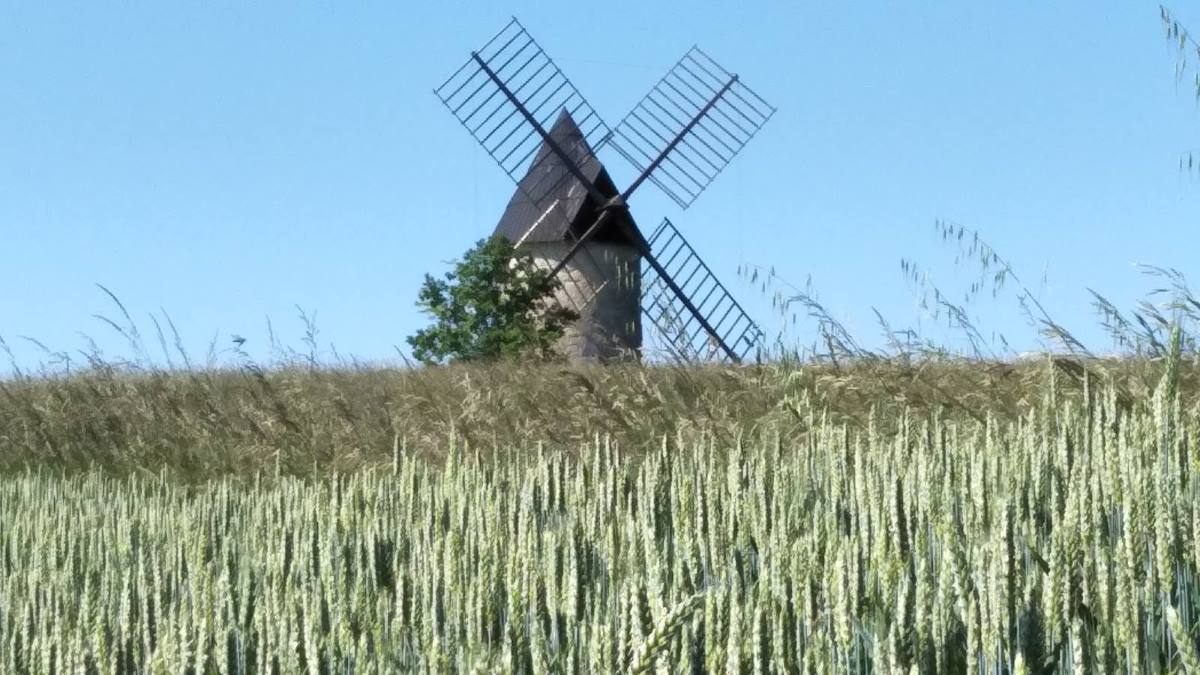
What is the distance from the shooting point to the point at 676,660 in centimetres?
198

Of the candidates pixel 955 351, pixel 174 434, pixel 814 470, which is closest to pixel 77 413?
pixel 174 434

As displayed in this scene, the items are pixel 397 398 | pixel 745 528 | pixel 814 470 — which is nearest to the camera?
pixel 745 528

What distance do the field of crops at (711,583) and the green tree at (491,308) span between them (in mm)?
14210

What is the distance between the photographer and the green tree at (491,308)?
19.2 meters

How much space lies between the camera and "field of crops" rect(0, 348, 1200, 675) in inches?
72.3

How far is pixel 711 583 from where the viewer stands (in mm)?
2691

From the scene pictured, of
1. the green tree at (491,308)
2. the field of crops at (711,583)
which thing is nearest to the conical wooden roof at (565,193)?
the green tree at (491,308)

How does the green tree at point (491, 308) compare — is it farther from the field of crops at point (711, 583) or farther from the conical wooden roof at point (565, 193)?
the field of crops at point (711, 583)

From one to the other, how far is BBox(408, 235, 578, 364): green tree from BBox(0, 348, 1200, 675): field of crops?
1421cm

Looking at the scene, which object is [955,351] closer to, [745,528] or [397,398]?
[397,398]

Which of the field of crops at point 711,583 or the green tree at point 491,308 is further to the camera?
the green tree at point 491,308

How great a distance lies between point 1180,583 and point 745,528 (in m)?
0.91

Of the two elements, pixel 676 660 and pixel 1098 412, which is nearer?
pixel 676 660

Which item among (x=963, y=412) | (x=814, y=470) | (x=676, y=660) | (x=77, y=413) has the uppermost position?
(x=77, y=413)
